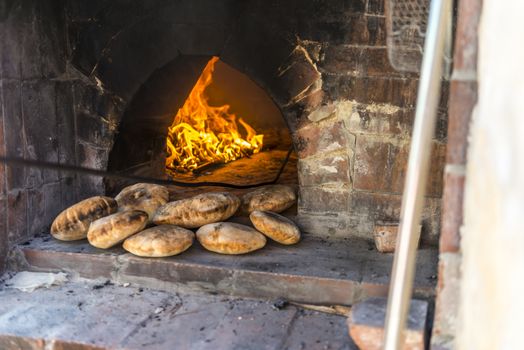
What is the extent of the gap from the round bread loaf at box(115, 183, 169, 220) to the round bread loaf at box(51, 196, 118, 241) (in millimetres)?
166

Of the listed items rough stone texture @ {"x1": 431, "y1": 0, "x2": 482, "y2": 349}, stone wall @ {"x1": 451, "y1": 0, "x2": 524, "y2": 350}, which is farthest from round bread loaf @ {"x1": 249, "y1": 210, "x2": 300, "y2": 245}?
stone wall @ {"x1": 451, "y1": 0, "x2": 524, "y2": 350}

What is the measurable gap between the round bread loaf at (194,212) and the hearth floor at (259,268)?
0.13 meters

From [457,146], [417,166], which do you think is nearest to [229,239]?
[457,146]

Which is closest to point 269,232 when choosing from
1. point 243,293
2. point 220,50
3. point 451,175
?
point 243,293

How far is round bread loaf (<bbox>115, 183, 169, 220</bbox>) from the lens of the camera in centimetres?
300

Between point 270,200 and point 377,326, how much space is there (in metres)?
1.24

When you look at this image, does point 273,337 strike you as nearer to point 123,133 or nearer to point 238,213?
point 238,213

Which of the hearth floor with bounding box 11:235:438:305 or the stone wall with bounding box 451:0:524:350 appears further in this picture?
the hearth floor with bounding box 11:235:438:305

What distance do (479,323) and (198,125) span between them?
3.35 meters

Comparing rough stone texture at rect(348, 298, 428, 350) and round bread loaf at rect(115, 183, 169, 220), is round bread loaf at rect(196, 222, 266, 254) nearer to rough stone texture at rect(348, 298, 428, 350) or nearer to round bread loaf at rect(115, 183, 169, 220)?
round bread loaf at rect(115, 183, 169, 220)

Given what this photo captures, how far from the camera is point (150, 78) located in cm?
317

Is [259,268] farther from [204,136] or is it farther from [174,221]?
[204,136]

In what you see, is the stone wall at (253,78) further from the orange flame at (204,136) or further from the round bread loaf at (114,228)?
the orange flame at (204,136)

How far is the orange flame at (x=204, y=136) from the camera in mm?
4148
